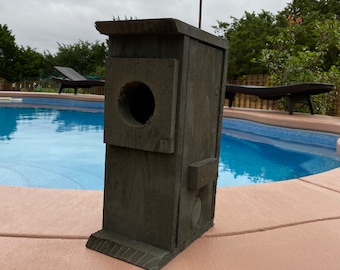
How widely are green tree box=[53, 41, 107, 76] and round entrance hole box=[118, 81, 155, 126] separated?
80.1 feet

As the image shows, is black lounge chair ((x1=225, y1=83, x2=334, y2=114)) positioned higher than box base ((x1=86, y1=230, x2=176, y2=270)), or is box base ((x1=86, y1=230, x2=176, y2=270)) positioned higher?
black lounge chair ((x1=225, y1=83, x2=334, y2=114))

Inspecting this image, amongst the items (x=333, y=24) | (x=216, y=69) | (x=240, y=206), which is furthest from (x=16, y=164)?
Result: (x=333, y=24)

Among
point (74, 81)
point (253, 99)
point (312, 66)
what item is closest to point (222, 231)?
point (312, 66)

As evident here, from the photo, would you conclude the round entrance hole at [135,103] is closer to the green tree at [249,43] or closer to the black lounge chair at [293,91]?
the black lounge chair at [293,91]

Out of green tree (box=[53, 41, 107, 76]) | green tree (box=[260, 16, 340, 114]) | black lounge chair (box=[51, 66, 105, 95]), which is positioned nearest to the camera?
green tree (box=[260, 16, 340, 114])

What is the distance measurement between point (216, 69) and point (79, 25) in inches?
1174

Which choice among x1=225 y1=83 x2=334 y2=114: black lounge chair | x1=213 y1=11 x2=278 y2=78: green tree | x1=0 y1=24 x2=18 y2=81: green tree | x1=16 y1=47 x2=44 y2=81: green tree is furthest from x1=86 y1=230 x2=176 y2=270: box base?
x1=0 y1=24 x2=18 y2=81: green tree

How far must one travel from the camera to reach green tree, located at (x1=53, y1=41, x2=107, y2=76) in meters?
25.0

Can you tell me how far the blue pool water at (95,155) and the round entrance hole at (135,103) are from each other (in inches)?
75.4

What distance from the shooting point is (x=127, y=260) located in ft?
3.92

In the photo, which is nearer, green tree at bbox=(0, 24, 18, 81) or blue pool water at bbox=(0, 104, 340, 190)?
blue pool water at bbox=(0, 104, 340, 190)

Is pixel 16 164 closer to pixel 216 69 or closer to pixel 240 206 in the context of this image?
pixel 240 206

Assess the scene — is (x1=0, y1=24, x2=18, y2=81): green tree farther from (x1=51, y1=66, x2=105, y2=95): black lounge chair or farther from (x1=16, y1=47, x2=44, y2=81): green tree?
(x1=51, y1=66, x2=105, y2=95): black lounge chair

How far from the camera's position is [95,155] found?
429cm
